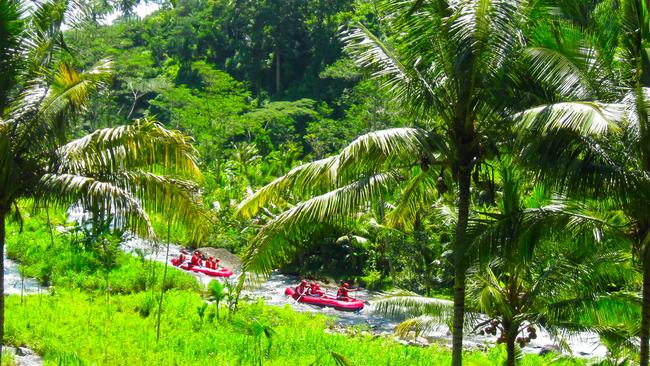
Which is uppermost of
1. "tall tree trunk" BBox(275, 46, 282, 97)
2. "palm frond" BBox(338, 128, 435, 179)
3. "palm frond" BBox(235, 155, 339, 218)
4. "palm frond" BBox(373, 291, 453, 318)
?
"tall tree trunk" BBox(275, 46, 282, 97)

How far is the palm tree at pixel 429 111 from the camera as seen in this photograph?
6918 millimetres

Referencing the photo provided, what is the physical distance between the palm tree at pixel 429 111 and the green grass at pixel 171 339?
337 cm

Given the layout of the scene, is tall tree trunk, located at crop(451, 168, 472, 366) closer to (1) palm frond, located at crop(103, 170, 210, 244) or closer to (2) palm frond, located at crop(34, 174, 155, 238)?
(1) palm frond, located at crop(103, 170, 210, 244)

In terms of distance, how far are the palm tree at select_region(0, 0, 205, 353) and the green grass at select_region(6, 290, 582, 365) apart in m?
2.76

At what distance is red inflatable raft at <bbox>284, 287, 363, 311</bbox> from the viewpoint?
56.6 ft

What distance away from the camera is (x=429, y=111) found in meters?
7.62

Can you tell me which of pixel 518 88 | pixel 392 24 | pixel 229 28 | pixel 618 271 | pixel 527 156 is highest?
pixel 229 28

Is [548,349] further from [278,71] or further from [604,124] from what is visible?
[278,71]

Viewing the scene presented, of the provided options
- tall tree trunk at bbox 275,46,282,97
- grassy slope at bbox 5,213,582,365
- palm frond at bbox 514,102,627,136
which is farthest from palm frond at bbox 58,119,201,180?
tall tree trunk at bbox 275,46,282,97

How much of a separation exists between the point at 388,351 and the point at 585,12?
6261 mm

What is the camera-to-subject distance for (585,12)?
25.0 feet

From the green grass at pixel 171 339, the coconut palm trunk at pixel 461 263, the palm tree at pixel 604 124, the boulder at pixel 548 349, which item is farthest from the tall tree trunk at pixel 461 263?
the boulder at pixel 548 349

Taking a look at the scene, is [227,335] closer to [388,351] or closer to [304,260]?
[388,351]

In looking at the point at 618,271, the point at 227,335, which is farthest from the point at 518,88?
the point at 227,335
